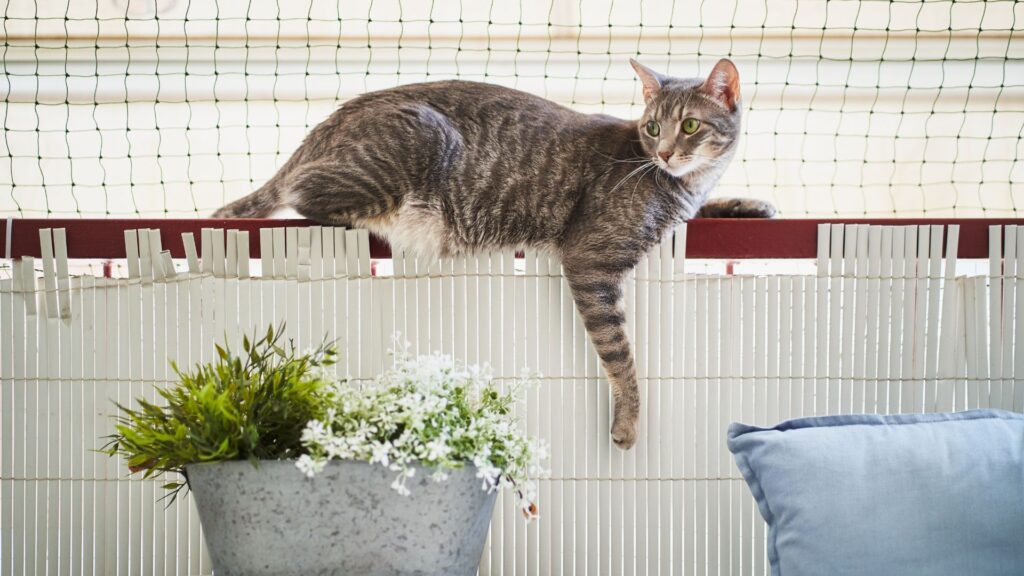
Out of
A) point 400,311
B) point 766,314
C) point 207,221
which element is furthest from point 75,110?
point 766,314

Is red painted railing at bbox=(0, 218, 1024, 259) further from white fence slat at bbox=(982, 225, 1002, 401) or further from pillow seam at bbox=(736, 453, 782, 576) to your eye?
pillow seam at bbox=(736, 453, 782, 576)

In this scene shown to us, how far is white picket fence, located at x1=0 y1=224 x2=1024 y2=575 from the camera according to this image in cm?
165

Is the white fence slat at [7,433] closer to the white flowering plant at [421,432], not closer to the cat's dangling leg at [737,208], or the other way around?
the white flowering plant at [421,432]

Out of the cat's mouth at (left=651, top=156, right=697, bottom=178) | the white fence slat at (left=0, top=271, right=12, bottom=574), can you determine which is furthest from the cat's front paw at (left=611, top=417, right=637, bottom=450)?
the white fence slat at (left=0, top=271, right=12, bottom=574)

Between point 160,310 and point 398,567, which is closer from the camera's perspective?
point 398,567

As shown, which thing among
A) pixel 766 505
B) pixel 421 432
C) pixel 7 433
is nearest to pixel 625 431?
pixel 766 505

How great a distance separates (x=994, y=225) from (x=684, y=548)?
2.86ft

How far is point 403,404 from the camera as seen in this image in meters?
0.98

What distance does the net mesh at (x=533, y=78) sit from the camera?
3.29 m

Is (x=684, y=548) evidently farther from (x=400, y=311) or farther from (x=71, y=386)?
(x=71, y=386)

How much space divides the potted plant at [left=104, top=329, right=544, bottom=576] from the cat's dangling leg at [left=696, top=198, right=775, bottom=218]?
1116 millimetres

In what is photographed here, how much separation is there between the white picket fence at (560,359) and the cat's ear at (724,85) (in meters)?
0.35

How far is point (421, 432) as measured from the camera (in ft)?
3.20

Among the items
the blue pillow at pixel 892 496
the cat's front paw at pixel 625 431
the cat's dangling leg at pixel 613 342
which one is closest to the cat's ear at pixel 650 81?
the cat's dangling leg at pixel 613 342
